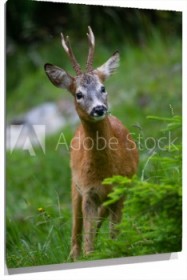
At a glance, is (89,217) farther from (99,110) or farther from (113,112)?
(113,112)

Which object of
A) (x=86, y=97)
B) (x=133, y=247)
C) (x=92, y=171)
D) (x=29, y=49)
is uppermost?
(x=29, y=49)

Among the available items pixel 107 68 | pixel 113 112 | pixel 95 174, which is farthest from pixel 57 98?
pixel 95 174

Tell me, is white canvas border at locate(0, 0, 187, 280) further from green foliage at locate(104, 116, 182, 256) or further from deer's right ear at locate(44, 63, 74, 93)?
deer's right ear at locate(44, 63, 74, 93)

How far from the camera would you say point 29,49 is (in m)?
6.39

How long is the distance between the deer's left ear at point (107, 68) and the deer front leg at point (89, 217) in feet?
1.98

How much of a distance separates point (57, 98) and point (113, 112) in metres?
0.40

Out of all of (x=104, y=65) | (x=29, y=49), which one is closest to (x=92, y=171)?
(x=104, y=65)

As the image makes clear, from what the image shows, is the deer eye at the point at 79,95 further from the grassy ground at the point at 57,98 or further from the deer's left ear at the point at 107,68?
the grassy ground at the point at 57,98

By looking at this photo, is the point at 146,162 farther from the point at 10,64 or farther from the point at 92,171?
the point at 10,64

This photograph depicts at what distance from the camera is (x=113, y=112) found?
6266 millimetres

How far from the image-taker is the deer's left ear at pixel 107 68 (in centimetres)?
470

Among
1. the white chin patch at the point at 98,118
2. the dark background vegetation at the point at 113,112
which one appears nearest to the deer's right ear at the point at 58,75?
the white chin patch at the point at 98,118

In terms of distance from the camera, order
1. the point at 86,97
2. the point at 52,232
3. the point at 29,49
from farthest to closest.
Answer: the point at 29,49 < the point at 52,232 < the point at 86,97
